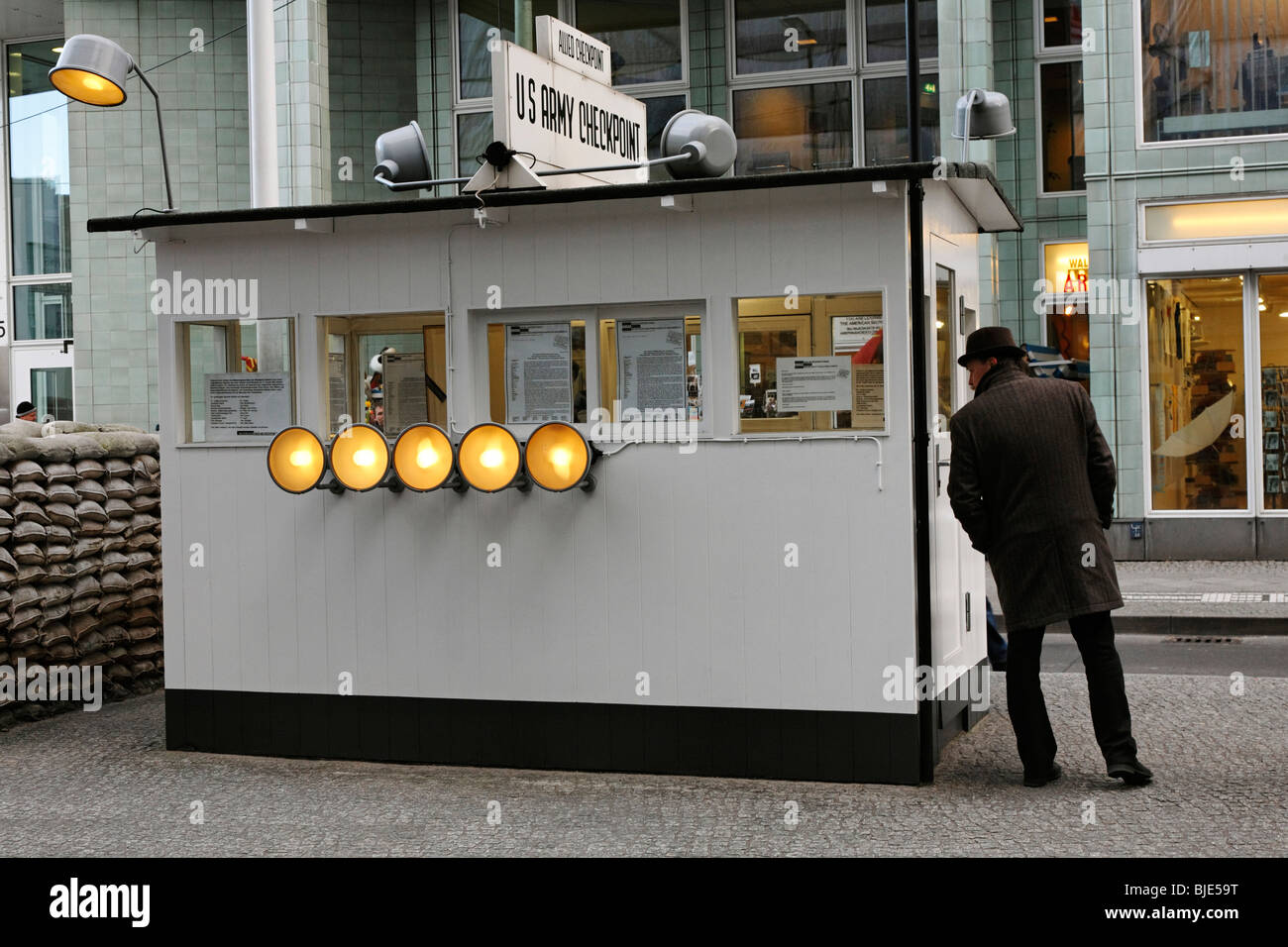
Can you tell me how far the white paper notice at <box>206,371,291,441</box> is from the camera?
8.26m

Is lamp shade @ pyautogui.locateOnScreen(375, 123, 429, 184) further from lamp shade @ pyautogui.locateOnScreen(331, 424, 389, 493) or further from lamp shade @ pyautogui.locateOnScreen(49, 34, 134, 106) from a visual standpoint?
lamp shade @ pyautogui.locateOnScreen(331, 424, 389, 493)

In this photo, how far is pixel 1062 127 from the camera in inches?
910

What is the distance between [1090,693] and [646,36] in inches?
673

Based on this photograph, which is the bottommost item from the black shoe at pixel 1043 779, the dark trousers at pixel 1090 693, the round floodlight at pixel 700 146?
the black shoe at pixel 1043 779

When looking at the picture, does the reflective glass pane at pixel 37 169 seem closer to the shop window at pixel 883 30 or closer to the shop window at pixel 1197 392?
the shop window at pixel 883 30

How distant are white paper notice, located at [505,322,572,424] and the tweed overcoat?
1.97 m

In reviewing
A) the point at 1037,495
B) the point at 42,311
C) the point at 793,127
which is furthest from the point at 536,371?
the point at 42,311

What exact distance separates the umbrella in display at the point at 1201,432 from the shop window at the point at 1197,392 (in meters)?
0.01

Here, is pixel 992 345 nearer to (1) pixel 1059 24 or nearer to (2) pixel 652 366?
(2) pixel 652 366

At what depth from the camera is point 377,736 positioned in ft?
26.5

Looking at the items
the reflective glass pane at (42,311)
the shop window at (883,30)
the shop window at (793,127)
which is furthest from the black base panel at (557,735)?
the reflective glass pane at (42,311)

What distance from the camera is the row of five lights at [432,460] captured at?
25.0 ft

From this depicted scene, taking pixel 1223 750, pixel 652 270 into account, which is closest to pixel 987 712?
pixel 1223 750

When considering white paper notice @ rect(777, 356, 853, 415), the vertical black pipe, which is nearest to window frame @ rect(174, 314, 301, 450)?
white paper notice @ rect(777, 356, 853, 415)
